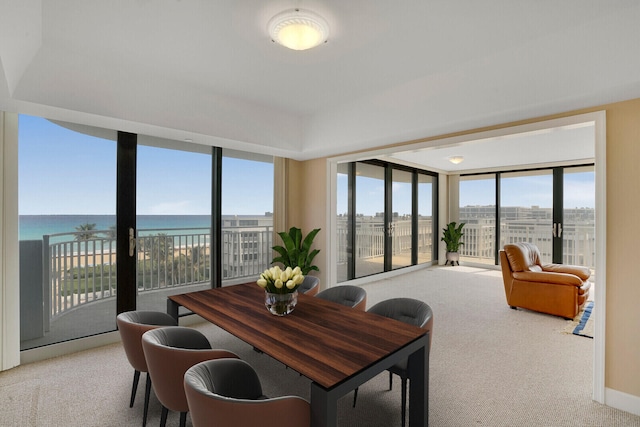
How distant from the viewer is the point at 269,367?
111 inches

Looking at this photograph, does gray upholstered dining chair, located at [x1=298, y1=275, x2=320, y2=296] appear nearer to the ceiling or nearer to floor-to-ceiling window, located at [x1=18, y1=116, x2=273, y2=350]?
floor-to-ceiling window, located at [x1=18, y1=116, x2=273, y2=350]

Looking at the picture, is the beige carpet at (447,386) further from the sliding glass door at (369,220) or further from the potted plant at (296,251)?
the sliding glass door at (369,220)

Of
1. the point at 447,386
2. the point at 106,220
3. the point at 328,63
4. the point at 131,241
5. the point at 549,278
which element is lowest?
the point at 447,386

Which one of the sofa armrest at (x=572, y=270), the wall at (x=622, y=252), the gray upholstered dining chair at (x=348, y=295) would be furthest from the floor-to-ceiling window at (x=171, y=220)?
the sofa armrest at (x=572, y=270)

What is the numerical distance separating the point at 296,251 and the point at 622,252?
3.48m

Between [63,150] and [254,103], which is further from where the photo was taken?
[254,103]

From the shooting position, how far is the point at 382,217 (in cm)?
642

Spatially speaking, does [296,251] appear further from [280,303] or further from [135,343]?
[135,343]

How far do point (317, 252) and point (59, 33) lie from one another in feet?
11.9

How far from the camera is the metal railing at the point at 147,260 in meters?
3.30

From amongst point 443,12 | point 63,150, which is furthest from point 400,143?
point 63,150

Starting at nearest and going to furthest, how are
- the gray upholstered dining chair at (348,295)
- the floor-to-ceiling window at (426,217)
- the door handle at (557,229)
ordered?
the gray upholstered dining chair at (348,295) < the door handle at (557,229) < the floor-to-ceiling window at (426,217)

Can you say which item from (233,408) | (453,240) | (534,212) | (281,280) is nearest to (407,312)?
(281,280)

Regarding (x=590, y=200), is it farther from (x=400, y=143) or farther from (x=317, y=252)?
(x=317, y=252)
